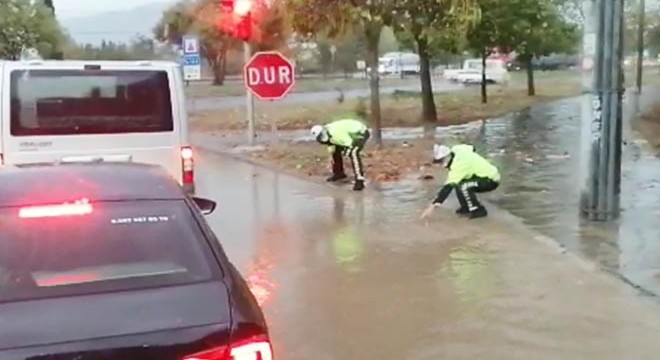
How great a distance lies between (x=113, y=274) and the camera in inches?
155

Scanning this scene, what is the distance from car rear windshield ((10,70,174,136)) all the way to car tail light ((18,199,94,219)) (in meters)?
5.62

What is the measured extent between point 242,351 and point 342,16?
16.2 metres

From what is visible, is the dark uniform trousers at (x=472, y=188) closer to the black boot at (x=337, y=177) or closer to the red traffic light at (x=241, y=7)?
the black boot at (x=337, y=177)

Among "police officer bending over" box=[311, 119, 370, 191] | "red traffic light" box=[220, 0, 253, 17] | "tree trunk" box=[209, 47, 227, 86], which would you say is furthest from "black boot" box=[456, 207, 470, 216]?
"tree trunk" box=[209, 47, 227, 86]

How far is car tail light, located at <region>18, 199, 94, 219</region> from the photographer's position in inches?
167

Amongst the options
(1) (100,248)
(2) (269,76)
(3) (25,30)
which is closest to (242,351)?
(1) (100,248)

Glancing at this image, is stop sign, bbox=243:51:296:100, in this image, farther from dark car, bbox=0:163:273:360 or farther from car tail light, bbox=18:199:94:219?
car tail light, bbox=18:199:94:219

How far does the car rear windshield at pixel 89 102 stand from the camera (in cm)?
961

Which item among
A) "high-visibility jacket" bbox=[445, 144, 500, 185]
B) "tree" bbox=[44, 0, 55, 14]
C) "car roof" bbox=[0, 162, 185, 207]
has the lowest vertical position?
"high-visibility jacket" bbox=[445, 144, 500, 185]

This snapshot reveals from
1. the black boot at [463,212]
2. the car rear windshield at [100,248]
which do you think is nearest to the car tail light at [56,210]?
the car rear windshield at [100,248]

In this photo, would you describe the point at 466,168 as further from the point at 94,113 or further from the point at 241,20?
the point at 241,20

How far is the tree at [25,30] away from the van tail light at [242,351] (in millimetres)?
47227

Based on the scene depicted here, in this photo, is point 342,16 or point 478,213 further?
point 342,16

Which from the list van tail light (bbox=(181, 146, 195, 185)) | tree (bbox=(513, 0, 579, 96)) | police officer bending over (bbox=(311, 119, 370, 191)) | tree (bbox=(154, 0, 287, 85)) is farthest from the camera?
tree (bbox=(154, 0, 287, 85))
